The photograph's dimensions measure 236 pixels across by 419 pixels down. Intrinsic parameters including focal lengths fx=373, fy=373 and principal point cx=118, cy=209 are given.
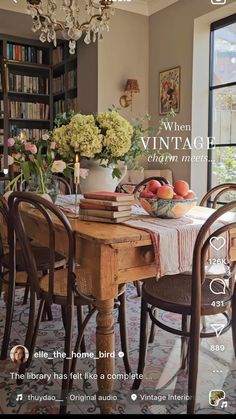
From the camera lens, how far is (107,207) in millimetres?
1355

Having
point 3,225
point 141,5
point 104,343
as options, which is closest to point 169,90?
point 141,5

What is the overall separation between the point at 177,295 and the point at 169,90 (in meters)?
2.86

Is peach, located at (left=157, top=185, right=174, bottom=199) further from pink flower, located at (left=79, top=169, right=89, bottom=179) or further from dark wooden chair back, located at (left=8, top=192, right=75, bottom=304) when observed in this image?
pink flower, located at (left=79, top=169, right=89, bottom=179)

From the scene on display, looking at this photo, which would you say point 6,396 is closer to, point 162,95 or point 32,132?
point 162,95

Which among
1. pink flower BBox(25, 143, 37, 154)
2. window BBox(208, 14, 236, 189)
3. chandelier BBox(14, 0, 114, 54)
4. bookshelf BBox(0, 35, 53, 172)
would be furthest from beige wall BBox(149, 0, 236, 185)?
pink flower BBox(25, 143, 37, 154)

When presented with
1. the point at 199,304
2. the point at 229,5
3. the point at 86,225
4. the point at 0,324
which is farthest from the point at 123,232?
the point at 229,5

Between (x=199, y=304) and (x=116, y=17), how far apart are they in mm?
3536

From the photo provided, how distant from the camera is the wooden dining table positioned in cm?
115

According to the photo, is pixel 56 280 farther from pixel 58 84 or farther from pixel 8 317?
pixel 58 84

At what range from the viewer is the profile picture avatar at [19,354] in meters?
1.61

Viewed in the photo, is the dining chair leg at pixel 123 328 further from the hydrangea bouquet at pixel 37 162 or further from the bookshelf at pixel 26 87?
the bookshelf at pixel 26 87

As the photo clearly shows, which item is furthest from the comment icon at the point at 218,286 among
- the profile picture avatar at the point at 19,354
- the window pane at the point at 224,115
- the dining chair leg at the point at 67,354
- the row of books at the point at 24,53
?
the row of books at the point at 24,53

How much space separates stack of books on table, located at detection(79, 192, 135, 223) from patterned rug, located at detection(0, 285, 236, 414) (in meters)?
0.67

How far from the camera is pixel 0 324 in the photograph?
2111mm
